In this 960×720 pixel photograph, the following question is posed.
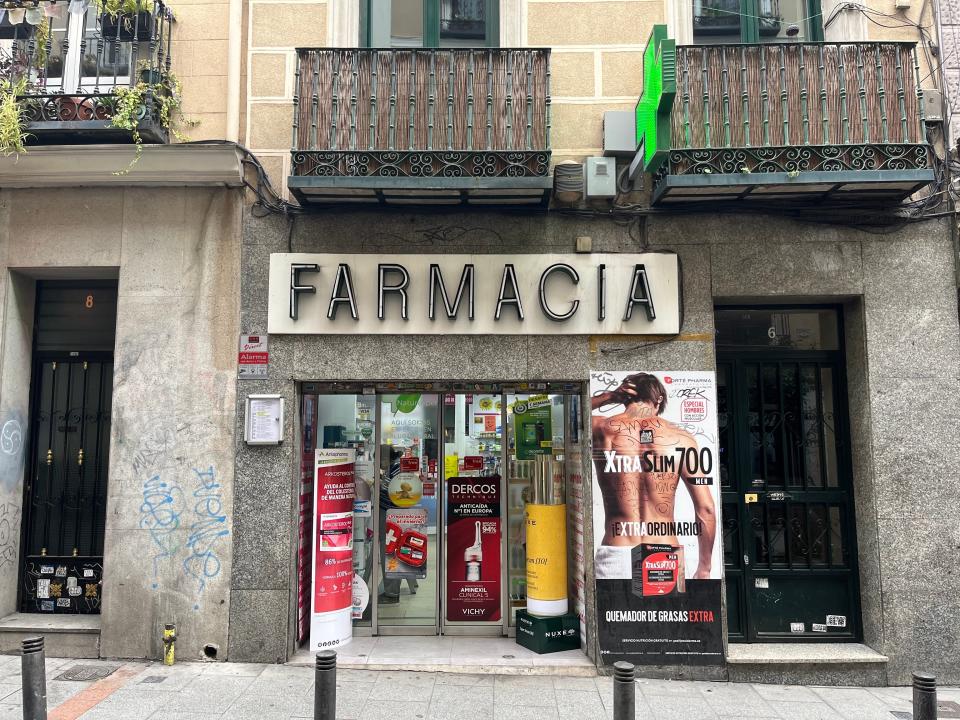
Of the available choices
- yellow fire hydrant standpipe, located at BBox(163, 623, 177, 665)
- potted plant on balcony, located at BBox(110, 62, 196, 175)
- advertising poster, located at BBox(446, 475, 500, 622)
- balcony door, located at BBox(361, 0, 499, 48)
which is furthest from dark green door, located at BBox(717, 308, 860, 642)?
potted plant on balcony, located at BBox(110, 62, 196, 175)

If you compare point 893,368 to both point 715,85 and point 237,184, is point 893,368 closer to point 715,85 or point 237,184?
point 715,85

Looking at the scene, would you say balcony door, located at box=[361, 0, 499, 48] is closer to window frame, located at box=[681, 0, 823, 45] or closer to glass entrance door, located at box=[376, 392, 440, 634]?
window frame, located at box=[681, 0, 823, 45]

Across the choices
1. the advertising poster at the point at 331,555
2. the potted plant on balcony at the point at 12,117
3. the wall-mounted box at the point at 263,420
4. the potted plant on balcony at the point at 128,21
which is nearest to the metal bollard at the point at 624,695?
the advertising poster at the point at 331,555

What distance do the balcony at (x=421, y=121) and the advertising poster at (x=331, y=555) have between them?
275cm

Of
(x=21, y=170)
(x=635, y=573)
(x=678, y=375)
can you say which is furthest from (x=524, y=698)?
(x=21, y=170)

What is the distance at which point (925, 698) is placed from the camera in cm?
397

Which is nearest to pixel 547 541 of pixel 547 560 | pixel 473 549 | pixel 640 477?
pixel 547 560

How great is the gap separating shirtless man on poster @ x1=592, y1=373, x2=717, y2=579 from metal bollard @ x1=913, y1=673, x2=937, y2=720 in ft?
7.74

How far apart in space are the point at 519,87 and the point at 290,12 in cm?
264

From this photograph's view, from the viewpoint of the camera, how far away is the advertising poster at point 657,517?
6270 mm

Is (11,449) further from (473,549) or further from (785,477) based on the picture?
(785,477)

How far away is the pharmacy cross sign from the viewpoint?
568 cm

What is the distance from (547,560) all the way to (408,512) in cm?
160

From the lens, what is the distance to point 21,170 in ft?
21.6
